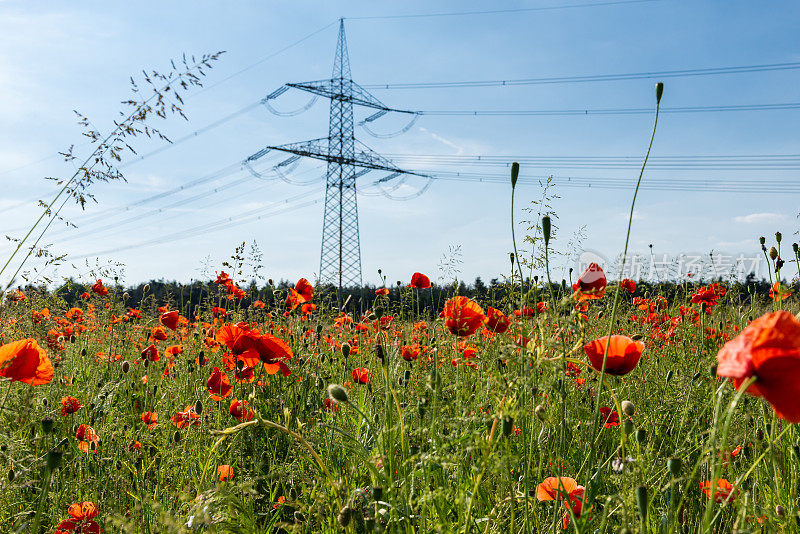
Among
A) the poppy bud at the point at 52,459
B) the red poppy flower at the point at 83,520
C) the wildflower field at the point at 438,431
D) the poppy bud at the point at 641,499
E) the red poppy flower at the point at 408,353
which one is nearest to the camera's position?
the poppy bud at the point at 641,499

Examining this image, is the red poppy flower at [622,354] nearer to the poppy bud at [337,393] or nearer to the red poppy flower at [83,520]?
the poppy bud at [337,393]

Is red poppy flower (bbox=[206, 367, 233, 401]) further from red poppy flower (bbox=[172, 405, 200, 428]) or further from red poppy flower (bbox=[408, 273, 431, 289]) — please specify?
red poppy flower (bbox=[408, 273, 431, 289])

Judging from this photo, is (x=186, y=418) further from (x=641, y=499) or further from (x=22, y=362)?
(x=641, y=499)

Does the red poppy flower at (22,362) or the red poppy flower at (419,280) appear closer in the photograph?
the red poppy flower at (22,362)

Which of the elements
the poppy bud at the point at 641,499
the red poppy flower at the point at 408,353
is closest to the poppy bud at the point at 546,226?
the poppy bud at the point at 641,499

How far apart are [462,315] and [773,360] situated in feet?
2.54

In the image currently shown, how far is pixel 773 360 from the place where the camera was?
658 mm

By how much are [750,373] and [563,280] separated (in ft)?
4.69

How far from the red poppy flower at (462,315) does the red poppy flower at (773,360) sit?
730 millimetres

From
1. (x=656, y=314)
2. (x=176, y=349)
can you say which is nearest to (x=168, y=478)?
(x=176, y=349)

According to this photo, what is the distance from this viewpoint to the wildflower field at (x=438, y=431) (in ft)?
3.26

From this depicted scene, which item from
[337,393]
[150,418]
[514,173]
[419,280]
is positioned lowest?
[150,418]

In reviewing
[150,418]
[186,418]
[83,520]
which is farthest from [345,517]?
[150,418]

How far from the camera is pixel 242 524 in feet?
4.41
